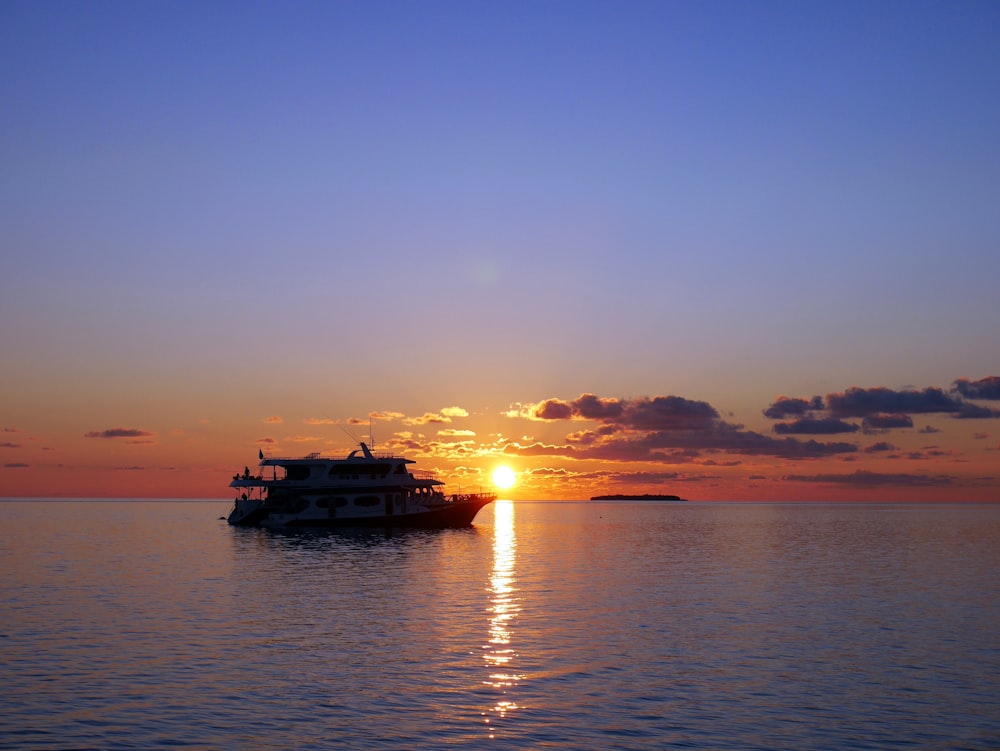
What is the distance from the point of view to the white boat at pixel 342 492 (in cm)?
9406

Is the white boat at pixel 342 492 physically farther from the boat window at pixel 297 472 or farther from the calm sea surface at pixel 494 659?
the calm sea surface at pixel 494 659

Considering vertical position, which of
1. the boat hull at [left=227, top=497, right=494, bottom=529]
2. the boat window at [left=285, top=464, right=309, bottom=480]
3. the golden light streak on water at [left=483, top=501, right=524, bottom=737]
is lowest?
the boat hull at [left=227, top=497, right=494, bottom=529]

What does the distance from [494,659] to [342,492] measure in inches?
2650

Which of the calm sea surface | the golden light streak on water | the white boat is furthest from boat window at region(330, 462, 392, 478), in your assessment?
the golden light streak on water

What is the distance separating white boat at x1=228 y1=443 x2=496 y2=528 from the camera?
94.1m

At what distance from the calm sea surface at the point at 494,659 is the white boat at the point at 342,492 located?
32998 millimetres

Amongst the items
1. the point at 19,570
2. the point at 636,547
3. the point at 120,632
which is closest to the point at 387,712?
the point at 120,632

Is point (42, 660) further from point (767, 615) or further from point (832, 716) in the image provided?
point (767, 615)

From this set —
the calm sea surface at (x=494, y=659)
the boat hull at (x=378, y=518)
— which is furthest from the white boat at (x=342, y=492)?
the calm sea surface at (x=494, y=659)

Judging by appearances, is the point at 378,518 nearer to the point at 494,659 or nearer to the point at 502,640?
the point at 502,640

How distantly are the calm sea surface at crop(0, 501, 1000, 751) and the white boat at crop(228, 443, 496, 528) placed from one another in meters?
33.0

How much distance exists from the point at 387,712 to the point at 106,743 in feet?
22.6

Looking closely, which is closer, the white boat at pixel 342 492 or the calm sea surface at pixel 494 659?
the calm sea surface at pixel 494 659

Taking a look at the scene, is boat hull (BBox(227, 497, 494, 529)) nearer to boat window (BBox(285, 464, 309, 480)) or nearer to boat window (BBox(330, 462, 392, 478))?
boat window (BBox(285, 464, 309, 480))
